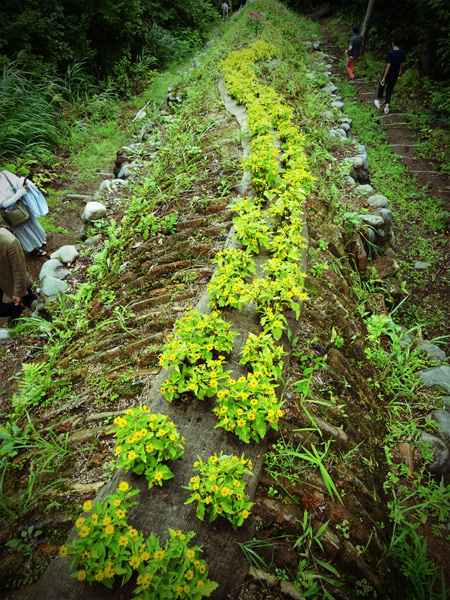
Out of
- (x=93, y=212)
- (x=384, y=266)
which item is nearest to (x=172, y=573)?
(x=384, y=266)

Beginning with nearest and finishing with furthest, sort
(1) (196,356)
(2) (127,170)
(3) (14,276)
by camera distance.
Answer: (1) (196,356)
(3) (14,276)
(2) (127,170)

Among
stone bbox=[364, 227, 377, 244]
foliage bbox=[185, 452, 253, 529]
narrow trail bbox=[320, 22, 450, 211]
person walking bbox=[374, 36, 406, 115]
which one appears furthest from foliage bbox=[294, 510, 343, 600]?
person walking bbox=[374, 36, 406, 115]

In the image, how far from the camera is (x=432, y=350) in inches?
145

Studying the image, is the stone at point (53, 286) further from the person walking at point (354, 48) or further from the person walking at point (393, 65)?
the person walking at point (354, 48)

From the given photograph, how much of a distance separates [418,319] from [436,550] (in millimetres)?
2920

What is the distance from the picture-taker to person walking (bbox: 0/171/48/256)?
458 centimetres

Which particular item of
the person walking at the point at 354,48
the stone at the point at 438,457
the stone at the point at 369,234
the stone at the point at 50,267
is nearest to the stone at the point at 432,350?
the stone at the point at 438,457

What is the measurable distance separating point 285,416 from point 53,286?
12.5 ft

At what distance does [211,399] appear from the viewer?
86.6 inches

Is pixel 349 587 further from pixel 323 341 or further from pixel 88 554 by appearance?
pixel 323 341

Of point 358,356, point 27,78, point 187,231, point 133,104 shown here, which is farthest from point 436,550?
point 133,104

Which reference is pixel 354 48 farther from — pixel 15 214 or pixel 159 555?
pixel 159 555

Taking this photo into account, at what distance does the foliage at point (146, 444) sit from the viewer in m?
1.68

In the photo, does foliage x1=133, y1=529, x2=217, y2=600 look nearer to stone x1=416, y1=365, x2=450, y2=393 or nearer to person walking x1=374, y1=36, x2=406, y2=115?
stone x1=416, y1=365, x2=450, y2=393
